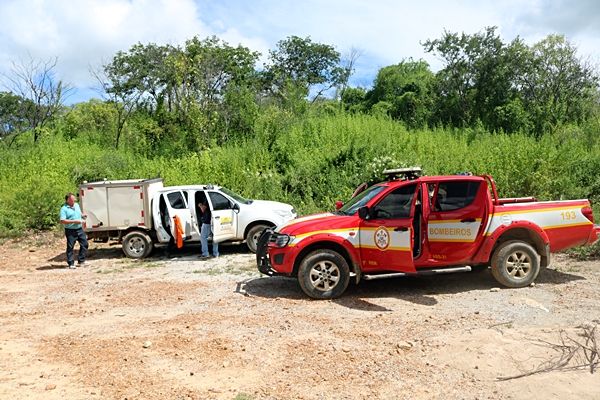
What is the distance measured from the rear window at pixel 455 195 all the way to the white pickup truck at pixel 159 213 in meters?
5.04

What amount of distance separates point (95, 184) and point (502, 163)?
12.7 meters

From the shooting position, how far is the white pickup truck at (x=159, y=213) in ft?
39.3

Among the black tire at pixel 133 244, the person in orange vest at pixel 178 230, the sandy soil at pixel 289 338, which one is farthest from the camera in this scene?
the black tire at pixel 133 244

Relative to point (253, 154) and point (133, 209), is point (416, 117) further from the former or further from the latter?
point (133, 209)

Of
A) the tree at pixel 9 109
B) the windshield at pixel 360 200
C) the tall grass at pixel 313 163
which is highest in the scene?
the tree at pixel 9 109

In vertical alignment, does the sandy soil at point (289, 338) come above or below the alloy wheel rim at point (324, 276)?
below

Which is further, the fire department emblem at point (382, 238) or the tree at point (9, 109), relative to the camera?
the tree at point (9, 109)

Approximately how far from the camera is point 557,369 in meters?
4.67

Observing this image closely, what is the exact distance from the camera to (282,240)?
25.0ft

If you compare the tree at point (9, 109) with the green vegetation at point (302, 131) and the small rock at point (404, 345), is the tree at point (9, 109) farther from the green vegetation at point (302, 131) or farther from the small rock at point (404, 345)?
the small rock at point (404, 345)

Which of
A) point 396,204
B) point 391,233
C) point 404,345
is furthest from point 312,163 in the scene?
point 404,345

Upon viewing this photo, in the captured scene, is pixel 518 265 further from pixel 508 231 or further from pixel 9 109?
pixel 9 109

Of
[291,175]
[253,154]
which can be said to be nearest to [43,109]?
[253,154]

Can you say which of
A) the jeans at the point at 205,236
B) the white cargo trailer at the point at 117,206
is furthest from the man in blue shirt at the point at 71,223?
the jeans at the point at 205,236
